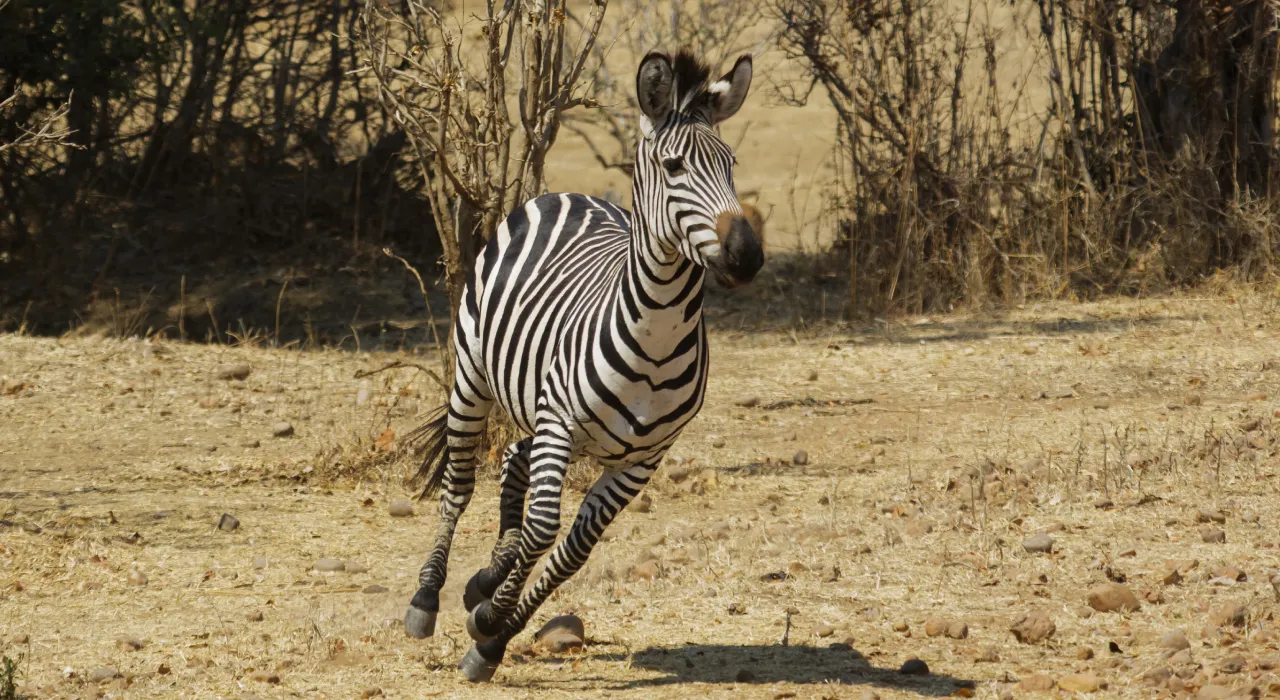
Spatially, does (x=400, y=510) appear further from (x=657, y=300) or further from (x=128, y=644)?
(x=657, y=300)

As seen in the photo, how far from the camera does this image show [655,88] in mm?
3902

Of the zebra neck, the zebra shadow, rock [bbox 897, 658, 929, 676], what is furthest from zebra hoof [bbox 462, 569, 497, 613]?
rock [bbox 897, 658, 929, 676]

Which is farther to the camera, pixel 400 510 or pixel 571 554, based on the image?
pixel 400 510

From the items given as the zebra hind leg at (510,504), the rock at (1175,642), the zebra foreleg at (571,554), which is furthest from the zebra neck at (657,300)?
the rock at (1175,642)

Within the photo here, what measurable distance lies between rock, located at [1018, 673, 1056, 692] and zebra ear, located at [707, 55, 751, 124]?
5.96 ft

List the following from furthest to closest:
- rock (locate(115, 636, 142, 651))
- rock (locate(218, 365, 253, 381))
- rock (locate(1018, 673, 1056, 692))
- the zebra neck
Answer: rock (locate(218, 365, 253, 381)), rock (locate(115, 636, 142, 651)), rock (locate(1018, 673, 1056, 692)), the zebra neck

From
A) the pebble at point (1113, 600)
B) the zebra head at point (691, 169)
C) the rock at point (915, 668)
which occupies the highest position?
the zebra head at point (691, 169)

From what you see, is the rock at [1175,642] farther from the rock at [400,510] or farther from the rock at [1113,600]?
the rock at [400,510]

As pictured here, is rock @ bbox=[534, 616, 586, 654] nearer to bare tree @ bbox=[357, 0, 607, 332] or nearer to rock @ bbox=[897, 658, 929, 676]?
rock @ bbox=[897, 658, 929, 676]

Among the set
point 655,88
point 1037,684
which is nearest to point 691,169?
point 655,88

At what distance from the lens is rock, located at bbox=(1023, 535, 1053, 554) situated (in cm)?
536

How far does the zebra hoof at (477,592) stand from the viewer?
4.59 m

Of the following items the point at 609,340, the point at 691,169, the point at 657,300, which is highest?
the point at 691,169

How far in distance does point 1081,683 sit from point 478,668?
1.75 m
